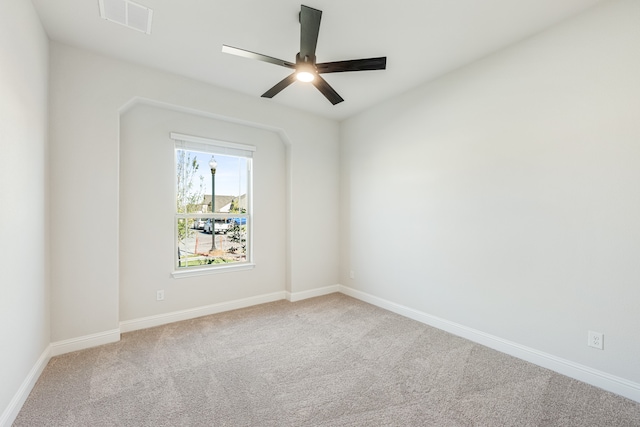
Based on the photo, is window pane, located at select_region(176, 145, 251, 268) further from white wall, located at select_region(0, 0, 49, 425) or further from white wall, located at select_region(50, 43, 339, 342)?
white wall, located at select_region(0, 0, 49, 425)

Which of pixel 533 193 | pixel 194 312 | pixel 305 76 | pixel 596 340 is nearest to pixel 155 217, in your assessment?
pixel 194 312

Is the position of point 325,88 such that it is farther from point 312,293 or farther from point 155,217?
point 312,293

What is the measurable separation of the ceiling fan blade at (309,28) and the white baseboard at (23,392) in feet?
10.1

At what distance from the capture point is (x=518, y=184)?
2568mm

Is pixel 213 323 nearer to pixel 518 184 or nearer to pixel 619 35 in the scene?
pixel 518 184

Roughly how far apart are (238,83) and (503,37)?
2.77m

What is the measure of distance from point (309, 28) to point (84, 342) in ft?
11.3

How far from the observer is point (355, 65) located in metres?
2.31

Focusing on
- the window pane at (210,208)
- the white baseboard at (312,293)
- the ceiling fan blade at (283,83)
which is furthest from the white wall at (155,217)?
the ceiling fan blade at (283,83)

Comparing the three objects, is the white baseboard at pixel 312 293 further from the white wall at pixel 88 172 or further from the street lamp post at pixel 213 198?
the white wall at pixel 88 172

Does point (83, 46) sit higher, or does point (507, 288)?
point (83, 46)

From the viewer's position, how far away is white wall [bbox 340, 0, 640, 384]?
2.04m

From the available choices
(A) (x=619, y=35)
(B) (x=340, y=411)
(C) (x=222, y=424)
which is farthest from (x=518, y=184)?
(C) (x=222, y=424)

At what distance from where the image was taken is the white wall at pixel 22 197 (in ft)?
5.47
